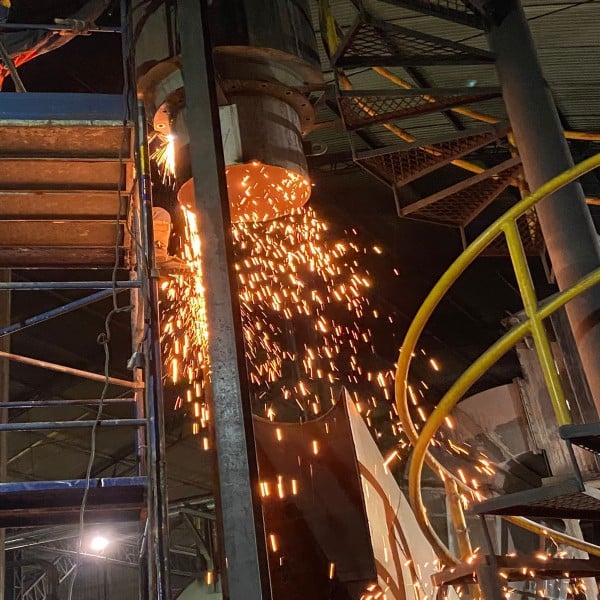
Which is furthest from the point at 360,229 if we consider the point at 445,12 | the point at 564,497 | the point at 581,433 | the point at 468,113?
the point at 581,433

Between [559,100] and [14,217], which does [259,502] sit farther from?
[559,100]

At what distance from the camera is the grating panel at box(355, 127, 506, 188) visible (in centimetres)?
673

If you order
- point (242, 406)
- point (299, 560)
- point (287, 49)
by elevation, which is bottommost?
point (299, 560)

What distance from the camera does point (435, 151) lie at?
7.36 meters

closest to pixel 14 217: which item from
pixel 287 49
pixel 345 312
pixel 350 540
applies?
pixel 287 49

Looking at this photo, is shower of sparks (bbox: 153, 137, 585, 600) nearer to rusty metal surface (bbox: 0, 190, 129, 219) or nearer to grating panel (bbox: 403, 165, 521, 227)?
rusty metal surface (bbox: 0, 190, 129, 219)

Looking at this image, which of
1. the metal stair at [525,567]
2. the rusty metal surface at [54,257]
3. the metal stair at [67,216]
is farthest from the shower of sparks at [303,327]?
the metal stair at [525,567]

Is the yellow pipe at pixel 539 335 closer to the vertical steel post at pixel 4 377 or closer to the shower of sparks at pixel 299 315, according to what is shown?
the shower of sparks at pixel 299 315

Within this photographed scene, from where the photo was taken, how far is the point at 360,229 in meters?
10.8

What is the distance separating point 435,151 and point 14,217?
4.39 metres

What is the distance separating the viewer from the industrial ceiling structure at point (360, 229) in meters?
6.88

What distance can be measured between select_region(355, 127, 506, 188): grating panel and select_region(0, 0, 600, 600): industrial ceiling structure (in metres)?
0.04

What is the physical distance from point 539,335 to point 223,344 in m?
1.79

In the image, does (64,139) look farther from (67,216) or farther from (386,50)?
(386,50)
